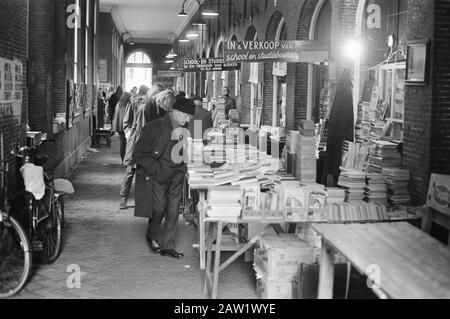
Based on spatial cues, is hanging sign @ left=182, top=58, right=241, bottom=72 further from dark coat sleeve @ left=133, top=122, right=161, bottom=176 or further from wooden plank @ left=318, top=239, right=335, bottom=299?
wooden plank @ left=318, top=239, right=335, bottom=299

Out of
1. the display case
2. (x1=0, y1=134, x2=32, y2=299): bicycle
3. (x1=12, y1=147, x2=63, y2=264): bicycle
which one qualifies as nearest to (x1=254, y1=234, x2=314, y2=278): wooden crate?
(x1=0, y1=134, x2=32, y2=299): bicycle

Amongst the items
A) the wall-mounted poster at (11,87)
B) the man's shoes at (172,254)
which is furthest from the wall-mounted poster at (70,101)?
the man's shoes at (172,254)

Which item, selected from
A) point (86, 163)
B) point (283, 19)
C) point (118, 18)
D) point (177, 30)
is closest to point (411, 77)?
point (283, 19)

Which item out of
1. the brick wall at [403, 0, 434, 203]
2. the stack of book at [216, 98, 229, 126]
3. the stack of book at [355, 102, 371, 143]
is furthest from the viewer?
the stack of book at [216, 98, 229, 126]

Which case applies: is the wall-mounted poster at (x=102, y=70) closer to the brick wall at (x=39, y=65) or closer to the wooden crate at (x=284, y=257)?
the brick wall at (x=39, y=65)

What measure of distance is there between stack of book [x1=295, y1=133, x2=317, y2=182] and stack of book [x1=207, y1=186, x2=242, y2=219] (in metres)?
1.22

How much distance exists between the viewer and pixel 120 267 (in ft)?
23.5

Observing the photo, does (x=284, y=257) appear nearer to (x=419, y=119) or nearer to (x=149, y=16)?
(x=419, y=119)

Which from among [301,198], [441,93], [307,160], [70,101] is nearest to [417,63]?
[441,93]

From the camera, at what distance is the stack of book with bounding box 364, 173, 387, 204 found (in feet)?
23.5

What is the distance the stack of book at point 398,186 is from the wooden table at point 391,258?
2.11 metres

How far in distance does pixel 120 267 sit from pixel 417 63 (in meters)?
3.83

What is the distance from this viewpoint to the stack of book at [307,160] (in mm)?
7027
